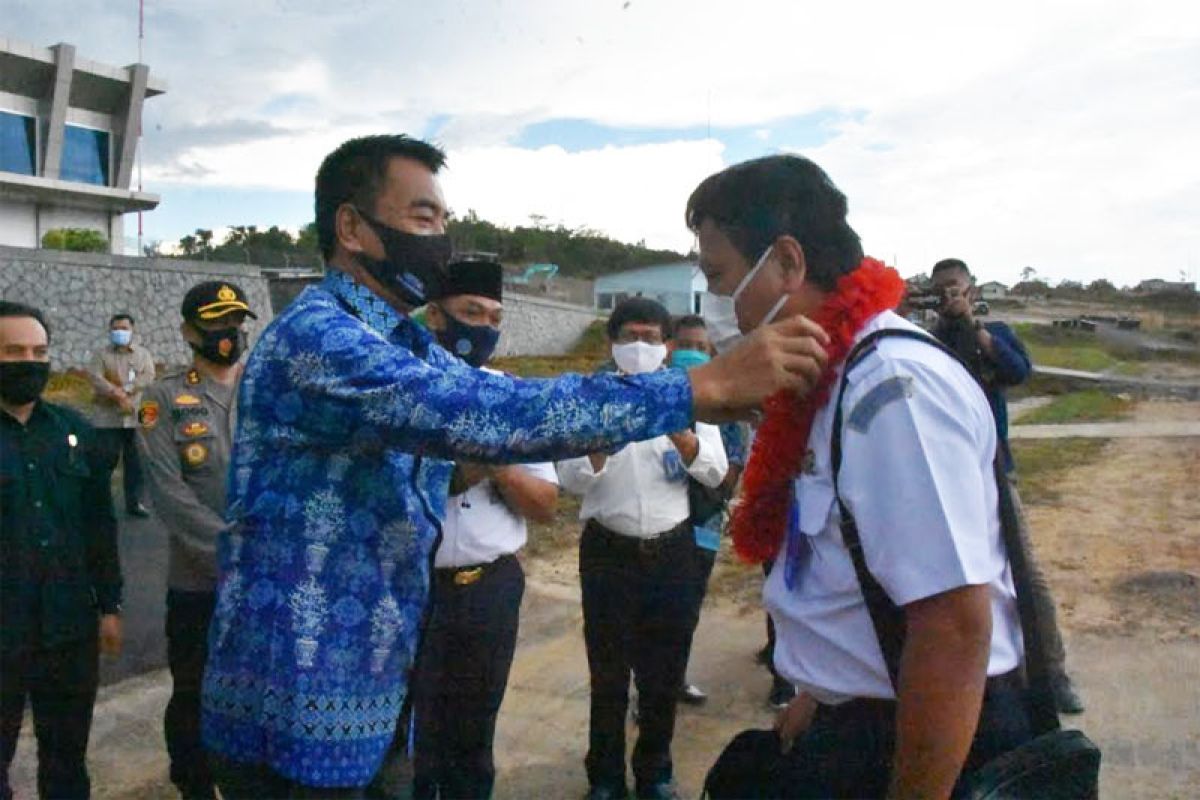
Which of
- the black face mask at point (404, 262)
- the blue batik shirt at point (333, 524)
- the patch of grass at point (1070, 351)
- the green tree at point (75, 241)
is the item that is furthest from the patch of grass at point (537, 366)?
the blue batik shirt at point (333, 524)

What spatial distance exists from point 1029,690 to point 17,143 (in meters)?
37.1

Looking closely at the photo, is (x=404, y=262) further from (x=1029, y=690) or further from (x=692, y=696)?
(x=692, y=696)

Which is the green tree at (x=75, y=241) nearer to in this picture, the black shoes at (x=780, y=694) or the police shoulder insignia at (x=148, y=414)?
the police shoulder insignia at (x=148, y=414)

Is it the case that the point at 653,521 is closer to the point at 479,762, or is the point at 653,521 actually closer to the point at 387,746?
the point at 479,762

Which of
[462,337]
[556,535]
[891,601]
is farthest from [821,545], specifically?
[556,535]

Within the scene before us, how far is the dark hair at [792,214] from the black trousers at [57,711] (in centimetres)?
286

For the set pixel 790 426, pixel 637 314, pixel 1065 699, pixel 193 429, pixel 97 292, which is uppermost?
pixel 97 292

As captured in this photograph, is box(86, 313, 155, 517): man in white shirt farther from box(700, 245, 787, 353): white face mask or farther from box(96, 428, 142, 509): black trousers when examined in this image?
box(700, 245, 787, 353): white face mask

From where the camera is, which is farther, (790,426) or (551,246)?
(551,246)

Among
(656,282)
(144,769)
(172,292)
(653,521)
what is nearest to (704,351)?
(653,521)

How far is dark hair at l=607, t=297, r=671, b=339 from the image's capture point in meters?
4.69

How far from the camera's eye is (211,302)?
4.09 meters

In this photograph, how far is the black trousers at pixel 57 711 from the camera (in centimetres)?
338

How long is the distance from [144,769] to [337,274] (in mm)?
3393
